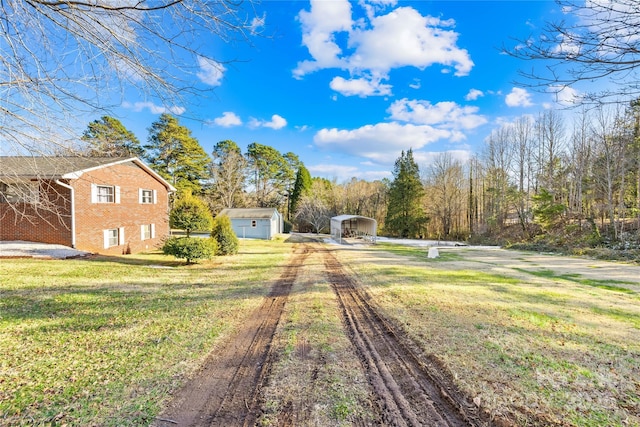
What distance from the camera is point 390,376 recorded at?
3158 millimetres

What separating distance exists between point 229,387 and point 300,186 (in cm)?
3490

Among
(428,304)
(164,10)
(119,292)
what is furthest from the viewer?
(119,292)

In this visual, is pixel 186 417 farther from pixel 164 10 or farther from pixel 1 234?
pixel 1 234

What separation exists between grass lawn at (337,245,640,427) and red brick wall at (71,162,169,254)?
11.3 m

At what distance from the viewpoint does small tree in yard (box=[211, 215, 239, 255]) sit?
44.6 feet

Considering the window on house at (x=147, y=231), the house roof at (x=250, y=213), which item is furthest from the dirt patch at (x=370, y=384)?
the house roof at (x=250, y=213)

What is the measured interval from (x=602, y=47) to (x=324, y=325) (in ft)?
15.8

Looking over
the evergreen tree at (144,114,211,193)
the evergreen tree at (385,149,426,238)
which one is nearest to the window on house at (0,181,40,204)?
the evergreen tree at (144,114,211,193)

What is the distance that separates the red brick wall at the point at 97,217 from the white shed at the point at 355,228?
1455 cm

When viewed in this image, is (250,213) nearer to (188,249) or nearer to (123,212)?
(123,212)

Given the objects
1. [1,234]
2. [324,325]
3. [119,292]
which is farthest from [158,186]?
[324,325]

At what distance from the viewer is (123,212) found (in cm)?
1342

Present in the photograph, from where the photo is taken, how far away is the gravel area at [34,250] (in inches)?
390

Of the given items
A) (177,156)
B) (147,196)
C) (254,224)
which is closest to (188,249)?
(147,196)
